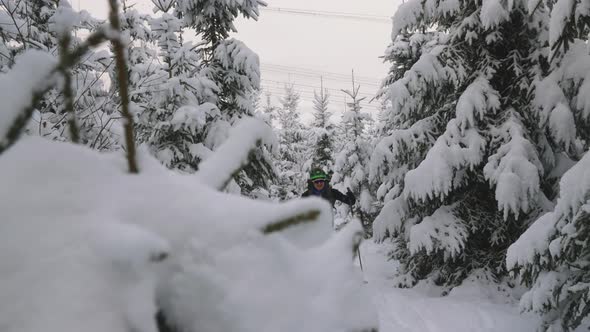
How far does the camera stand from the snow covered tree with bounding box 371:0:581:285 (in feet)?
21.2

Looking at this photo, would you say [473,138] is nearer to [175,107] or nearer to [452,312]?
[452,312]

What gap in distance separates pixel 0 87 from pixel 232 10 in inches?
401

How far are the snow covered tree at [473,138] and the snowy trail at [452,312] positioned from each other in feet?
1.89

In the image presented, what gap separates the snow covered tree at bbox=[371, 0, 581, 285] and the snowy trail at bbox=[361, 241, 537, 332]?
1.89ft

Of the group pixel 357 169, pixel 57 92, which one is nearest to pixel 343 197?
pixel 57 92

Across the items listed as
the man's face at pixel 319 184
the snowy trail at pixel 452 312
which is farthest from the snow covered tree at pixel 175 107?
the snowy trail at pixel 452 312

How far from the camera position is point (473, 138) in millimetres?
6922

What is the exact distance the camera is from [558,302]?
4.04 m

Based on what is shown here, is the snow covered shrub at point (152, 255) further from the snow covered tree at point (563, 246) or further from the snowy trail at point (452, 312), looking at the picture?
the snowy trail at point (452, 312)

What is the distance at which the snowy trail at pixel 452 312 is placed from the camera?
581 centimetres

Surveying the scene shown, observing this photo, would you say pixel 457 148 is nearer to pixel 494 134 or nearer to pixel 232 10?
pixel 494 134

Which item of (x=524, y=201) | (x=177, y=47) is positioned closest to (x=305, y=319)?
(x=524, y=201)

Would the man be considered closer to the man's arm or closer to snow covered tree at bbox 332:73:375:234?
the man's arm

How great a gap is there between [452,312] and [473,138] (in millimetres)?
3082
